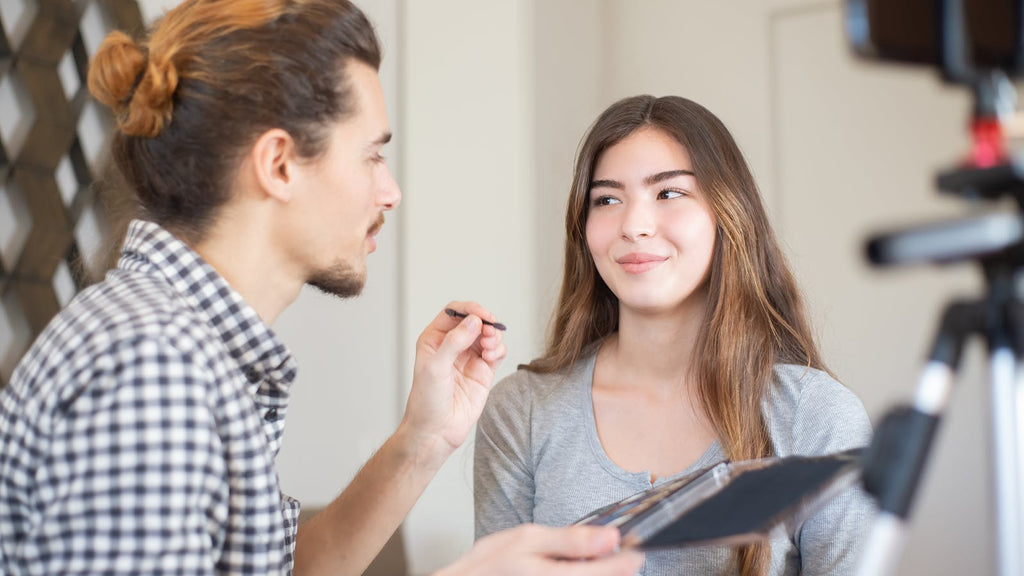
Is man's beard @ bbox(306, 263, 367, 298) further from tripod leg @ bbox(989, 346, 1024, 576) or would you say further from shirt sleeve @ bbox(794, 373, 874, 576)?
tripod leg @ bbox(989, 346, 1024, 576)

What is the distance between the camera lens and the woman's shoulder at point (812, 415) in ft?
4.41

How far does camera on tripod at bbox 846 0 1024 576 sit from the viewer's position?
572 millimetres

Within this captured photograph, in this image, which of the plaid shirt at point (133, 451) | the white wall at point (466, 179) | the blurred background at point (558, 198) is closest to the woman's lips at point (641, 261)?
the plaid shirt at point (133, 451)

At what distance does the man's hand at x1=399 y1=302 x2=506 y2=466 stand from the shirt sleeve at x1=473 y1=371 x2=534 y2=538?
0.18 m

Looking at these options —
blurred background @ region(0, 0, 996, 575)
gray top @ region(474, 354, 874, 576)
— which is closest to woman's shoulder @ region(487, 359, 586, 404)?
gray top @ region(474, 354, 874, 576)

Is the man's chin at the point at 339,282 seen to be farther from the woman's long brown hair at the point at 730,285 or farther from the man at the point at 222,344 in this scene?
the woman's long brown hair at the point at 730,285

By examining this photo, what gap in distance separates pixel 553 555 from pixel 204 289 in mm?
472

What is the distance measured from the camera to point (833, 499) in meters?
1.28

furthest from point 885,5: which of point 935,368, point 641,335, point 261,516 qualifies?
point 641,335

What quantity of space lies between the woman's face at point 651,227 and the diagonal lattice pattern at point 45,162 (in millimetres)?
878

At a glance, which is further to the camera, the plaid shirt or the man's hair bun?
the man's hair bun

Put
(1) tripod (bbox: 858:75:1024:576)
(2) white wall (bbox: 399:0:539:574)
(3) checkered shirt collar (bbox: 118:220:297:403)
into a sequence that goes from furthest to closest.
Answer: (2) white wall (bbox: 399:0:539:574)
(3) checkered shirt collar (bbox: 118:220:297:403)
(1) tripod (bbox: 858:75:1024:576)

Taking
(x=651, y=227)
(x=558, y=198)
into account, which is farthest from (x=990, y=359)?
(x=558, y=198)

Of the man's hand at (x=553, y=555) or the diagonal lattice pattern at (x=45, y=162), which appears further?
the diagonal lattice pattern at (x=45, y=162)
